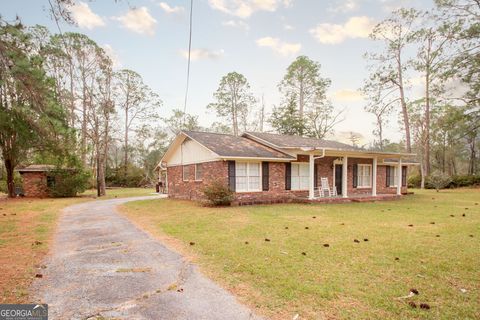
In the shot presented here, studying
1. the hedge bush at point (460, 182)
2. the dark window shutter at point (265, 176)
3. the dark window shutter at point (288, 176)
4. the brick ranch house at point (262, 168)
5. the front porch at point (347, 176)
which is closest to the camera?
the brick ranch house at point (262, 168)

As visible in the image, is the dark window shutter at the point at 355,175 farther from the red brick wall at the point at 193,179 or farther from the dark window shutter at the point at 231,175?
the red brick wall at the point at 193,179

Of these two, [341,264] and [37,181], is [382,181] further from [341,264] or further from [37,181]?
[37,181]

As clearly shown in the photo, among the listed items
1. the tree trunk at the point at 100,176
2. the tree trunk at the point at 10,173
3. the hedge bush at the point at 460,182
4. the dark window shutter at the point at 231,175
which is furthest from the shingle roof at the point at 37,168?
the hedge bush at the point at 460,182

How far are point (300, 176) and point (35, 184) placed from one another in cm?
2015

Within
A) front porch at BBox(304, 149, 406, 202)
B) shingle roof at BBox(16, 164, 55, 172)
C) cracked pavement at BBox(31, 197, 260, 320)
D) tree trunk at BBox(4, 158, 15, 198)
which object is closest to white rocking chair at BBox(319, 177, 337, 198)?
front porch at BBox(304, 149, 406, 202)

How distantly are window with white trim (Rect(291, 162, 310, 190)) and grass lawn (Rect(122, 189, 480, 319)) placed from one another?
300 inches

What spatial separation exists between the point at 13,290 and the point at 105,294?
1.30 metres

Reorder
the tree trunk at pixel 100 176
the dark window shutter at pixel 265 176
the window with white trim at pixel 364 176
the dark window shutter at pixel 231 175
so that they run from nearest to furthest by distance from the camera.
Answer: the dark window shutter at pixel 231 175
the dark window shutter at pixel 265 176
the window with white trim at pixel 364 176
the tree trunk at pixel 100 176

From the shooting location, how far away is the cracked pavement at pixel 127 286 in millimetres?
3287

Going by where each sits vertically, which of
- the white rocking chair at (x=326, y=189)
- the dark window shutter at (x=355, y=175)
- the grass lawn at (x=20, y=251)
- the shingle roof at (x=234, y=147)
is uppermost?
the shingle roof at (x=234, y=147)

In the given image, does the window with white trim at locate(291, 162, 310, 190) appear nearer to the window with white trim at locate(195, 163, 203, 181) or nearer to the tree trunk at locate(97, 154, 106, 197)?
the window with white trim at locate(195, 163, 203, 181)

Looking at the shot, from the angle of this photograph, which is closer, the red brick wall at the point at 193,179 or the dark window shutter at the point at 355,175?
the red brick wall at the point at 193,179

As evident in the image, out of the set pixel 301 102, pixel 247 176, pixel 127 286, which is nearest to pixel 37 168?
pixel 247 176

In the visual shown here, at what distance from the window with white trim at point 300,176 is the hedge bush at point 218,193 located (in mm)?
4576
